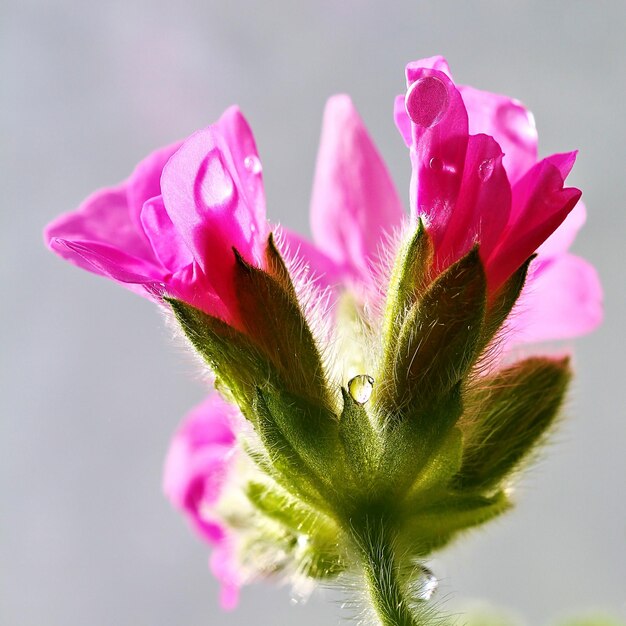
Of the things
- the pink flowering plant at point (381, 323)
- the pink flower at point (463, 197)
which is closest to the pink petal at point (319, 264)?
the pink flower at point (463, 197)

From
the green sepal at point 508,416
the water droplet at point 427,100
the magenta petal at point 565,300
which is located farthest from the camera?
the magenta petal at point 565,300

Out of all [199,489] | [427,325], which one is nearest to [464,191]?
[427,325]

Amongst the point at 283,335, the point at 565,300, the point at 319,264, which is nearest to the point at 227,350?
the point at 283,335

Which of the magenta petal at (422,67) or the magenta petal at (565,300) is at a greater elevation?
the magenta petal at (422,67)

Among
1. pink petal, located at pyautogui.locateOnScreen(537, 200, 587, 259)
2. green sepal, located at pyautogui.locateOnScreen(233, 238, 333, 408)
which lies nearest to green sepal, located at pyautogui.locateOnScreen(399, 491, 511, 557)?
green sepal, located at pyautogui.locateOnScreen(233, 238, 333, 408)

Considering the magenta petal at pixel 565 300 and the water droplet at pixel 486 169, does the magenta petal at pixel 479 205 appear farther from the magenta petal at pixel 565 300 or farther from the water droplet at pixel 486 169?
the magenta petal at pixel 565 300

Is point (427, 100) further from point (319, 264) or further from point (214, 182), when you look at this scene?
point (319, 264)

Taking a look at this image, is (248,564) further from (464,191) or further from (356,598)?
(464,191)
